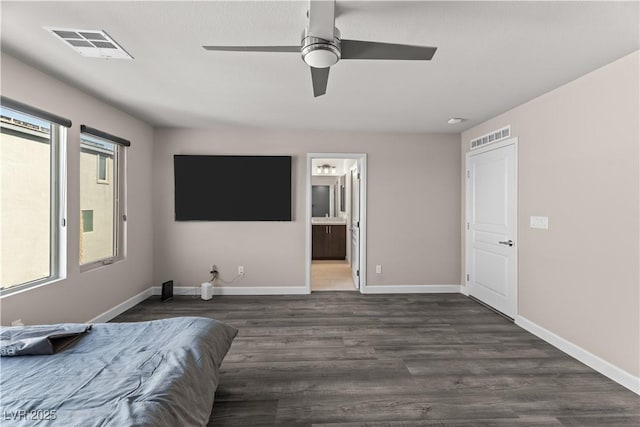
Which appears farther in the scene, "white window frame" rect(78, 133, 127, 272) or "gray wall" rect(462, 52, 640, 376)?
"white window frame" rect(78, 133, 127, 272)

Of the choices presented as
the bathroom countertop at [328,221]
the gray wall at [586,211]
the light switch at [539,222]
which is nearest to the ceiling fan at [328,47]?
the gray wall at [586,211]

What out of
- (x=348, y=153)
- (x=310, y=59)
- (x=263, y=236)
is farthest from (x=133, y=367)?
(x=348, y=153)

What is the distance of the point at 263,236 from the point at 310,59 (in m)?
3.31

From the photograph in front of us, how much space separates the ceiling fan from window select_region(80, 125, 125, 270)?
2.53 m

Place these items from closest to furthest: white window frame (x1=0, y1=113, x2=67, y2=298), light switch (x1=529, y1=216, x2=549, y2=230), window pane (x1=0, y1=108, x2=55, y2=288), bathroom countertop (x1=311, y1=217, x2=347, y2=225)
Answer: window pane (x1=0, y1=108, x2=55, y2=288) → white window frame (x1=0, y1=113, x2=67, y2=298) → light switch (x1=529, y1=216, x2=549, y2=230) → bathroom countertop (x1=311, y1=217, x2=347, y2=225)

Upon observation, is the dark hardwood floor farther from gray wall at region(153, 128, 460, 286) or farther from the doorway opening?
the doorway opening

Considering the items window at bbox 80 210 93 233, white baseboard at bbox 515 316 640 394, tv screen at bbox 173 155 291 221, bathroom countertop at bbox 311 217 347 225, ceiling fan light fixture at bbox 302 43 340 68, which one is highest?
ceiling fan light fixture at bbox 302 43 340 68

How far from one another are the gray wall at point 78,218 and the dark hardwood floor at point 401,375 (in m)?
0.52

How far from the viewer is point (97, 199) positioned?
3.42 m

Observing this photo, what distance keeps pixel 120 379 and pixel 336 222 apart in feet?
20.3

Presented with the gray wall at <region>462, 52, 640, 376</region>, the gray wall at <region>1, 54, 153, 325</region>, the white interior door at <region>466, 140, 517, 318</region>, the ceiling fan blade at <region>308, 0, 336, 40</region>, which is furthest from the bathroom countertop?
the ceiling fan blade at <region>308, 0, 336, 40</region>

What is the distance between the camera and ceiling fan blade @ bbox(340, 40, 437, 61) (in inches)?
63.3

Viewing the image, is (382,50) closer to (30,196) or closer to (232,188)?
(30,196)

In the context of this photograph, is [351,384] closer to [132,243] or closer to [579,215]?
[579,215]
